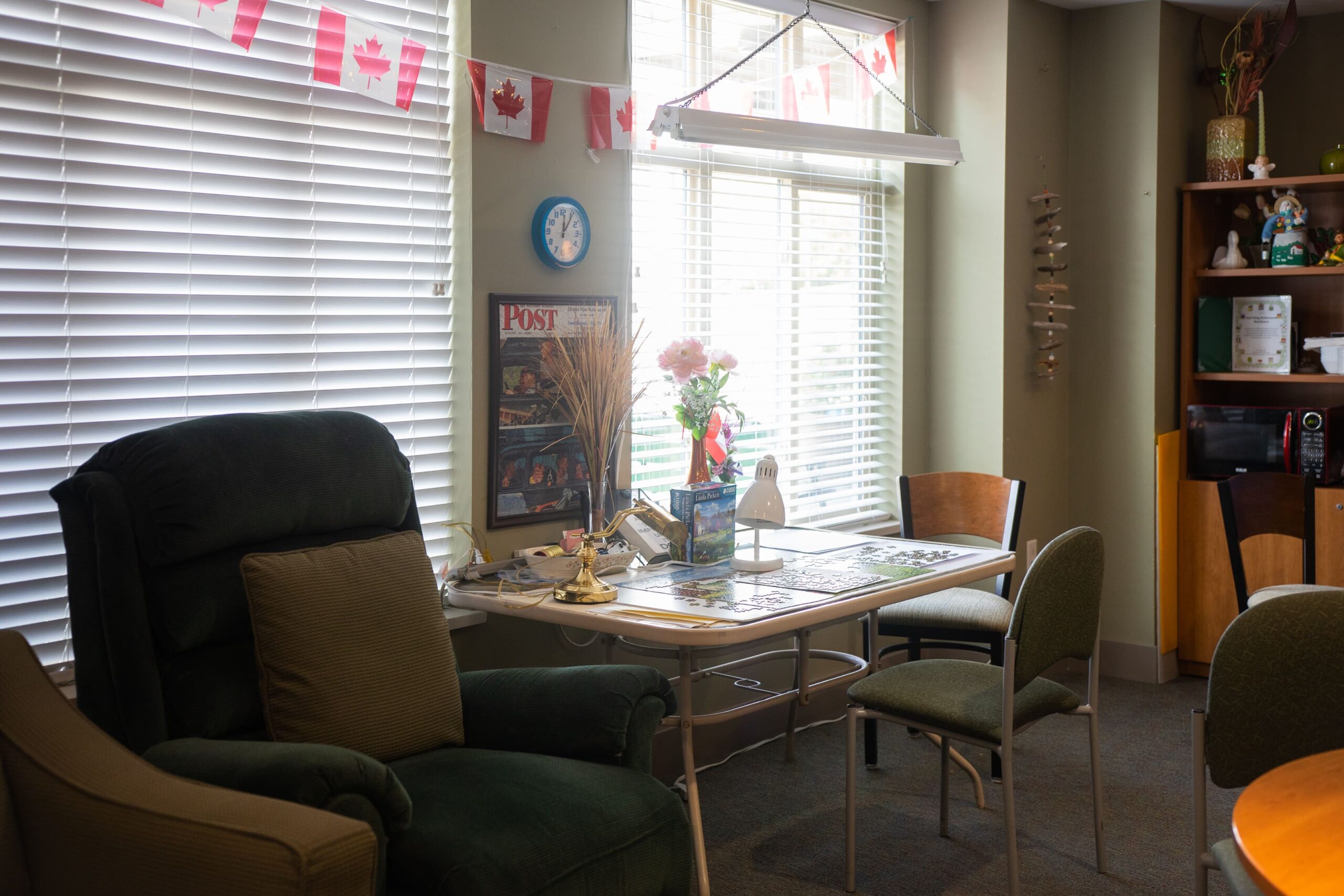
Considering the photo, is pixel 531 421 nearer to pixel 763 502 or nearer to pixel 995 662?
pixel 763 502

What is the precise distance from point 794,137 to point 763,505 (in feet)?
3.33

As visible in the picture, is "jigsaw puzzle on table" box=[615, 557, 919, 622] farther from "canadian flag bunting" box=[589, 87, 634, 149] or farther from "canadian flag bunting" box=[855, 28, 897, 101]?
"canadian flag bunting" box=[855, 28, 897, 101]

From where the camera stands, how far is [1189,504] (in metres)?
4.47

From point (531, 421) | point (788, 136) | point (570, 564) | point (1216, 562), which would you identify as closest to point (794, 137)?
point (788, 136)

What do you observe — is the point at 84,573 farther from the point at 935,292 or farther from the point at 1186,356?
the point at 1186,356

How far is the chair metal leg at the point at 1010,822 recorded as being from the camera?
8.03 ft

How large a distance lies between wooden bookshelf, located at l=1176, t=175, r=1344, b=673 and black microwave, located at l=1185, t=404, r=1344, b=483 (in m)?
0.07

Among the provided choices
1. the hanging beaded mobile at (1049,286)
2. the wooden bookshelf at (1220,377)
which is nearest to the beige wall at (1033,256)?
the hanging beaded mobile at (1049,286)

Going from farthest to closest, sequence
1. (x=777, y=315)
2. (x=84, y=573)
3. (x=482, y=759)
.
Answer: (x=777, y=315) → (x=482, y=759) → (x=84, y=573)

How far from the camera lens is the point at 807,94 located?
390 centimetres

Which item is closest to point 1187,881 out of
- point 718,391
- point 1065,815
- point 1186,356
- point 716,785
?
point 1065,815

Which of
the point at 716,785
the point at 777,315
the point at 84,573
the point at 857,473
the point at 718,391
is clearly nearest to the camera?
the point at 84,573

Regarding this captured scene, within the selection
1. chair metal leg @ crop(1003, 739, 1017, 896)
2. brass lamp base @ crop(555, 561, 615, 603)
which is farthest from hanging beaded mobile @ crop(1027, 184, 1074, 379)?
brass lamp base @ crop(555, 561, 615, 603)

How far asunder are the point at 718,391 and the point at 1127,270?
217cm
